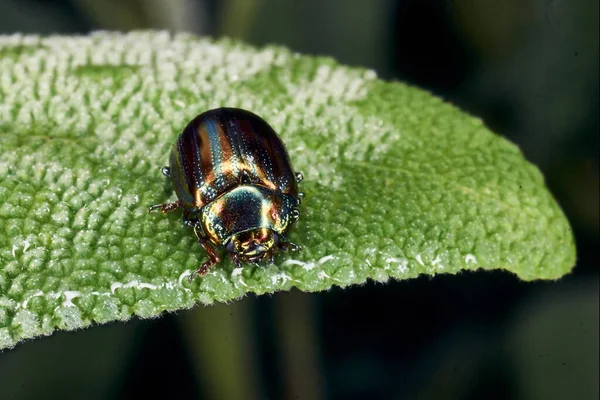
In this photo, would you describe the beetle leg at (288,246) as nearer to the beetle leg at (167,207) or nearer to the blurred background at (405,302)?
the beetle leg at (167,207)

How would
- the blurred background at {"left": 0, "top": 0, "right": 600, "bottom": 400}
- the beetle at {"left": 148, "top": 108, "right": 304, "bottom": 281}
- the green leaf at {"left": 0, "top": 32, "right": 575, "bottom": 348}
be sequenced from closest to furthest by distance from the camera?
the green leaf at {"left": 0, "top": 32, "right": 575, "bottom": 348} → the beetle at {"left": 148, "top": 108, "right": 304, "bottom": 281} → the blurred background at {"left": 0, "top": 0, "right": 600, "bottom": 400}

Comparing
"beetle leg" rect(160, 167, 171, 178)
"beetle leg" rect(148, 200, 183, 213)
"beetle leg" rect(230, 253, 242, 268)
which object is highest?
"beetle leg" rect(160, 167, 171, 178)

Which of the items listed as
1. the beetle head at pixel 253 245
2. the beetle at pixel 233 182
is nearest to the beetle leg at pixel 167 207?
the beetle at pixel 233 182

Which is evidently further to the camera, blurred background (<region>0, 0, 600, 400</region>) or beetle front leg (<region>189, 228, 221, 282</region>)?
blurred background (<region>0, 0, 600, 400</region>)

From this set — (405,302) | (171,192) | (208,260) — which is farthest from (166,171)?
(405,302)

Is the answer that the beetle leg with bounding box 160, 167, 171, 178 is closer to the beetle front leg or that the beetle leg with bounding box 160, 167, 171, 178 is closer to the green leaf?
the green leaf

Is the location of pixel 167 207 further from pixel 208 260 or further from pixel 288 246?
pixel 288 246

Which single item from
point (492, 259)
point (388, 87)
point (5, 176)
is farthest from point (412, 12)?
point (5, 176)

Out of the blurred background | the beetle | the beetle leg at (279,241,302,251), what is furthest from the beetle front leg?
the blurred background
